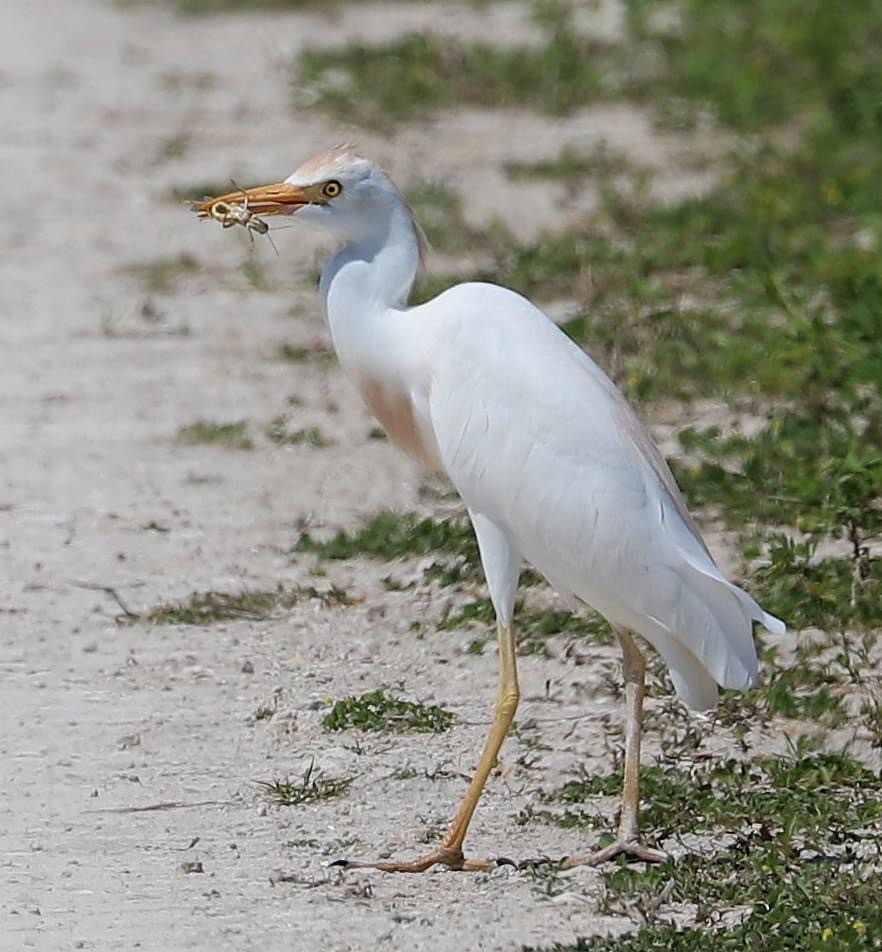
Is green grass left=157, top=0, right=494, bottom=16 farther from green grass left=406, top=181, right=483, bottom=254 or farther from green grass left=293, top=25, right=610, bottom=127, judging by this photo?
green grass left=406, top=181, right=483, bottom=254

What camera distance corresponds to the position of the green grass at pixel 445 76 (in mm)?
11047

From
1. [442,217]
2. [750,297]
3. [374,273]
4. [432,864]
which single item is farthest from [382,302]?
[442,217]

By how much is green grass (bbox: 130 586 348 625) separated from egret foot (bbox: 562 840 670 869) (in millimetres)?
1659

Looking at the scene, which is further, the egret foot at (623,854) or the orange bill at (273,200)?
the orange bill at (273,200)

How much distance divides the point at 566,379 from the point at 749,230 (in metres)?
4.49

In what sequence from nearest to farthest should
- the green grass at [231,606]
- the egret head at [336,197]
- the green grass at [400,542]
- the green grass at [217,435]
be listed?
1. the egret head at [336,197]
2. the green grass at [231,606]
3. the green grass at [400,542]
4. the green grass at [217,435]

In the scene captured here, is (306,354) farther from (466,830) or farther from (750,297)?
(466,830)

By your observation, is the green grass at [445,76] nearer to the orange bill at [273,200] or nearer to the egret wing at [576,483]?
the orange bill at [273,200]

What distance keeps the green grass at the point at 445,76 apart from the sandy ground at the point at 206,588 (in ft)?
0.67

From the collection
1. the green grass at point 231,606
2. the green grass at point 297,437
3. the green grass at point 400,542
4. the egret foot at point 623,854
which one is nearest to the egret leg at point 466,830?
the egret foot at point 623,854

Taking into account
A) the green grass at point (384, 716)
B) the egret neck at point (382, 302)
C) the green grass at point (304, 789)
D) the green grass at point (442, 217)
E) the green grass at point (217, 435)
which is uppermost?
the egret neck at point (382, 302)

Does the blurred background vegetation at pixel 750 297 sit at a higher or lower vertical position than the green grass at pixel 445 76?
higher

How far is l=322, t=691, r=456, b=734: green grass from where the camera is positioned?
206 inches

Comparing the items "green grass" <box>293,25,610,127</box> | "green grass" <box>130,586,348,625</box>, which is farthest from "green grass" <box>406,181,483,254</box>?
"green grass" <box>130,586,348,625</box>
